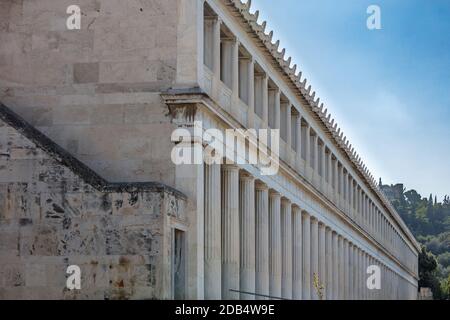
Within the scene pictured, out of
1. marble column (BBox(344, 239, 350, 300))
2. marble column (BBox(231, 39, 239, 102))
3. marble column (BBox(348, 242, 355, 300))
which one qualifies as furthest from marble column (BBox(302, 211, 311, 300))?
marble column (BBox(348, 242, 355, 300))

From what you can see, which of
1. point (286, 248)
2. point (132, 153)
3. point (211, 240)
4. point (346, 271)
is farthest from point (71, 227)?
point (346, 271)

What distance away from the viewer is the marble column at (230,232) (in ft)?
135

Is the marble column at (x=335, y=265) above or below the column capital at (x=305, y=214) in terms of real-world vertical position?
below

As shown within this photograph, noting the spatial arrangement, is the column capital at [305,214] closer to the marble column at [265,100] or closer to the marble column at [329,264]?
the marble column at [329,264]

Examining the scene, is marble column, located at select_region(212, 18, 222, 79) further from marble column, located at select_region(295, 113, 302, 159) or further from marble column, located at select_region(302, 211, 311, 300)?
marble column, located at select_region(302, 211, 311, 300)

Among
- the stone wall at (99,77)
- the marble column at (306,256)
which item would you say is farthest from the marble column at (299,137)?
the stone wall at (99,77)

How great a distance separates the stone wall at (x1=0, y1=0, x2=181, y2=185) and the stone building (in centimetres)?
3

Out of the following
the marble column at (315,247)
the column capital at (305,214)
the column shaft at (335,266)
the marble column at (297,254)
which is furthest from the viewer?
the column shaft at (335,266)

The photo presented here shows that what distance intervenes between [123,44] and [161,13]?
1675 mm

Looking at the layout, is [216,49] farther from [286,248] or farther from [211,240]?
[286,248]

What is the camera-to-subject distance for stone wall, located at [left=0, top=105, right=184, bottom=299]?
101ft

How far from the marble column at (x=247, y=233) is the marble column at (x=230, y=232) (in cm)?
199

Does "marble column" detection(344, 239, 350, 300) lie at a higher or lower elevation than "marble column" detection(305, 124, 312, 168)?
lower
